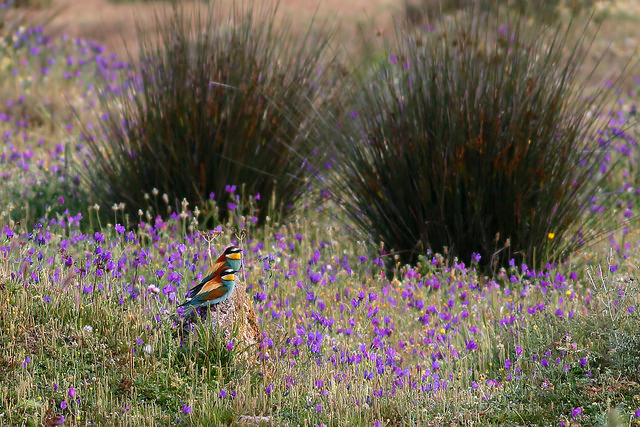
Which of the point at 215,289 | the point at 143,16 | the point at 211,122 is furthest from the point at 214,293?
the point at 143,16

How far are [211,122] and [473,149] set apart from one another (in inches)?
75.6

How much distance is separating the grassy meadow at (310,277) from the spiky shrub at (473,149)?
24 mm

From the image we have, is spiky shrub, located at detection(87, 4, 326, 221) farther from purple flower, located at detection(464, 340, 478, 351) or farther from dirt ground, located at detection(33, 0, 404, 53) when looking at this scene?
dirt ground, located at detection(33, 0, 404, 53)

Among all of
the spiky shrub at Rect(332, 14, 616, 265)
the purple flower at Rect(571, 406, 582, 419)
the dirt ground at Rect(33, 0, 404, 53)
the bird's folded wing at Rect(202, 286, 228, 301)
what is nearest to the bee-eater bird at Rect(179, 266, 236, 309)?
the bird's folded wing at Rect(202, 286, 228, 301)

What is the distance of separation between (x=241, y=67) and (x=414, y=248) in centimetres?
188

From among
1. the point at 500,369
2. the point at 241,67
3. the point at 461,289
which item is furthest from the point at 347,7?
the point at 500,369

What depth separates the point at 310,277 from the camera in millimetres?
4938

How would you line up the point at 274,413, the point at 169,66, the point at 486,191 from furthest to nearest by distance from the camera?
A: the point at 169,66 < the point at 486,191 < the point at 274,413

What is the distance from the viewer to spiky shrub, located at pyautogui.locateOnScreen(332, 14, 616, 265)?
527 centimetres

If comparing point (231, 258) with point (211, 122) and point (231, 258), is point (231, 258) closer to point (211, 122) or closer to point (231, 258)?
point (231, 258)

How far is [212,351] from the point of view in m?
3.70

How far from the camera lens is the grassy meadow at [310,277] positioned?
3.52 m

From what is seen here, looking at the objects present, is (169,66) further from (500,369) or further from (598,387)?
(598,387)

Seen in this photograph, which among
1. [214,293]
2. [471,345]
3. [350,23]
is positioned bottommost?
[350,23]
